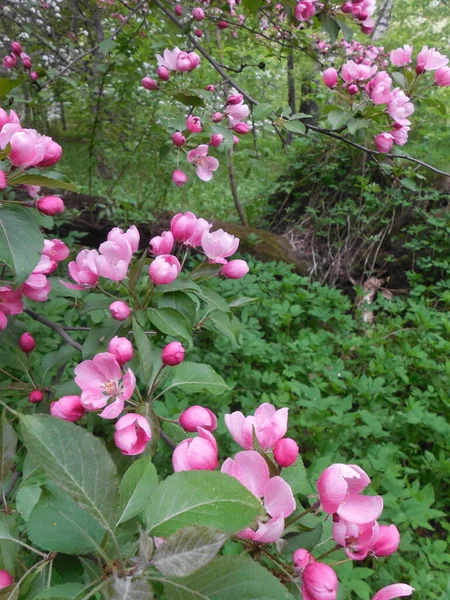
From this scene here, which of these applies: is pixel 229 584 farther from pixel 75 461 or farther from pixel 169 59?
pixel 169 59

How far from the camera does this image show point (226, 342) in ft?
8.17

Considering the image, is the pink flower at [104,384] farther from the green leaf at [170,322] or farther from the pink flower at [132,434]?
the green leaf at [170,322]

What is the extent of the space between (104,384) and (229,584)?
1.36 ft

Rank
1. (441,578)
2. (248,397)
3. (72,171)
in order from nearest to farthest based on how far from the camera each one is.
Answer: (441,578)
(248,397)
(72,171)

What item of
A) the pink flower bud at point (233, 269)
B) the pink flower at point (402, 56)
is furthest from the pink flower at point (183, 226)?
the pink flower at point (402, 56)

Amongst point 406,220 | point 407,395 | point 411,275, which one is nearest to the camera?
point 407,395

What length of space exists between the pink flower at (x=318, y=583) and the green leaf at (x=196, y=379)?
379 mm

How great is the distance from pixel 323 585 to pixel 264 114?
4.53 feet

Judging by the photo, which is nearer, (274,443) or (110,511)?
(110,511)

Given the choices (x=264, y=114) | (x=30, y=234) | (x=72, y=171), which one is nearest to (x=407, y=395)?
(x=264, y=114)

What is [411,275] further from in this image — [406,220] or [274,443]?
[274,443]

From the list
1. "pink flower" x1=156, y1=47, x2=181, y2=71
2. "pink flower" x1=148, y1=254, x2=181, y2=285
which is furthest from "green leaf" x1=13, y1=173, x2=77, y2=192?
"pink flower" x1=156, y1=47, x2=181, y2=71

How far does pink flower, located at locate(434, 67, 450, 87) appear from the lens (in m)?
1.59

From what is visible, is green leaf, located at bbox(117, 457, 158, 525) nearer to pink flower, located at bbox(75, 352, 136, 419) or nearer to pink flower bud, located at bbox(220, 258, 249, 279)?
pink flower, located at bbox(75, 352, 136, 419)
